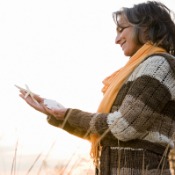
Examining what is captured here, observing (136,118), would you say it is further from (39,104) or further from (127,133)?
(39,104)

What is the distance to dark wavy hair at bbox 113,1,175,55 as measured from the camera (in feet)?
8.61

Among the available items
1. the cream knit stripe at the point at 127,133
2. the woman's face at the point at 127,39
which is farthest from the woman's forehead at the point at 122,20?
the cream knit stripe at the point at 127,133

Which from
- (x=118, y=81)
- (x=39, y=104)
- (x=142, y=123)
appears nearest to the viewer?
(x=142, y=123)

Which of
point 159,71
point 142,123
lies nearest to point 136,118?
point 142,123

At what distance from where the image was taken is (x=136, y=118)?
226 centimetres

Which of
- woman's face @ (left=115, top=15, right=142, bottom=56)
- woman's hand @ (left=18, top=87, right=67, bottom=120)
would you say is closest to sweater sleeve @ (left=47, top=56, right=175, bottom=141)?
woman's hand @ (left=18, top=87, right=67, bottom=120)

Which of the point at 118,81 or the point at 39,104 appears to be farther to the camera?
the point at 39,104

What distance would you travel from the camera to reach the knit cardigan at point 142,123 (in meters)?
2.27

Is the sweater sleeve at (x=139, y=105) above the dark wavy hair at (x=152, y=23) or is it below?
below

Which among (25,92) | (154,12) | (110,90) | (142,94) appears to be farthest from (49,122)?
(154,12)

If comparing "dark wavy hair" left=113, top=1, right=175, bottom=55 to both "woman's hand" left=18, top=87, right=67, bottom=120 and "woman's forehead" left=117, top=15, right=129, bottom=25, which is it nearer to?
"woman's forehead" left=117, top=15, right=129, bottom=25

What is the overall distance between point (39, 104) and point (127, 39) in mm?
623

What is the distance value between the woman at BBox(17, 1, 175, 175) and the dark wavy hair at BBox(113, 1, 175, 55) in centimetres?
7

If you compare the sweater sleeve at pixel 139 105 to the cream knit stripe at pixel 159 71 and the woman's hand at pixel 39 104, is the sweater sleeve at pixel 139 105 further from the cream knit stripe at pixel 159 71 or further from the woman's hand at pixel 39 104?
the woman's hand at pixel 39 104
